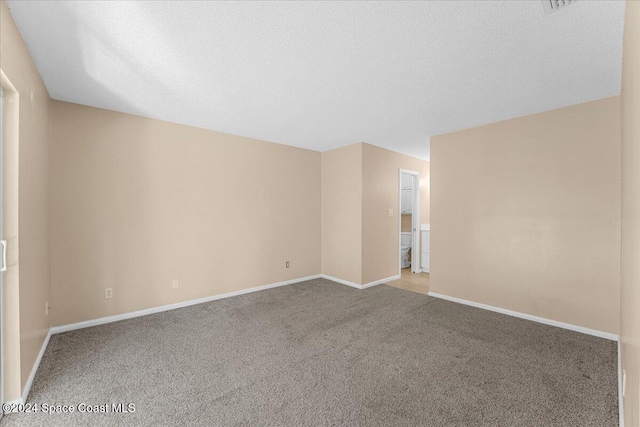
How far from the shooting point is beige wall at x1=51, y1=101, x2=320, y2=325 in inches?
120

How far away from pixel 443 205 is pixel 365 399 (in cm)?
314

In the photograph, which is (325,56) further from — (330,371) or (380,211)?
(380,211)

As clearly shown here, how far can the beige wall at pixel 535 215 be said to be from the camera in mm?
2920

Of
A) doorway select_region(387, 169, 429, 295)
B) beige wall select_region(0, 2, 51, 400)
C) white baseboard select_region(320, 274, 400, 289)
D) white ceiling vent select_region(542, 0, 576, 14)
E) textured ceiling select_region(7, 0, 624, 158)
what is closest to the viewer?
white ceiling vent select_region(542, 0, 576, 14)

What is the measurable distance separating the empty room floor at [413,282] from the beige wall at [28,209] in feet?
14.7

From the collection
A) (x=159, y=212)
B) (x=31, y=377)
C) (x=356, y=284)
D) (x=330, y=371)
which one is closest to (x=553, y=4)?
(x=330, y=371)

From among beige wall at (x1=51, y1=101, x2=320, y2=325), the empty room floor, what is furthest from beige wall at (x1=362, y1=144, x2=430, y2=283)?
beige wall at (x1=51, y1=101, x2=320, y2=325)

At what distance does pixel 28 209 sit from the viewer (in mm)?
2105

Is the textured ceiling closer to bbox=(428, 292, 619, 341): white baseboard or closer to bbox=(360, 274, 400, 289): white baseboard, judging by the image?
bbox=(428, 292, 619, 341): white baseboard

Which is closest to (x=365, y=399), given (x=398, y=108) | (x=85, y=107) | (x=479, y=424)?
(x=479, y=424)

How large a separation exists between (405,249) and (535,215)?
11.1 feet

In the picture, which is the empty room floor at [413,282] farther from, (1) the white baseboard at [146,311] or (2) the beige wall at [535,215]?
(1) the white baseboard at [146,311]

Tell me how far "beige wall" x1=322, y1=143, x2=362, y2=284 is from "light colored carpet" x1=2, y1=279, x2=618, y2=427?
149 cm

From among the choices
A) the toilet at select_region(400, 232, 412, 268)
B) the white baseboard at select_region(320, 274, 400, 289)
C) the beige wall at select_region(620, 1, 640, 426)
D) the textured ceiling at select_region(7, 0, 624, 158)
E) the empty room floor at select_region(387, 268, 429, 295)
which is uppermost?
the textured ceiling at select_region(7, 0, 624, 158)
